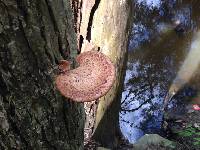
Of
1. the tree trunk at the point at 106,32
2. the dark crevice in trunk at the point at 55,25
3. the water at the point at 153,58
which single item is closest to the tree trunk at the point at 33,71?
the dark crevice in trunk at the point at 55,25

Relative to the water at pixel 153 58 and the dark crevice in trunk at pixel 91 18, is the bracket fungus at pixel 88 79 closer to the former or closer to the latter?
the dark crevice in trunk at pixel 91 18

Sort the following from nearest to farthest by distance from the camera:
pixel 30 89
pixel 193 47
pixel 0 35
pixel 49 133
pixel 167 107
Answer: pixel 0 35 < pixel 30 89 < pixel 49 133 < pixel 167 107 < pixel 193 47

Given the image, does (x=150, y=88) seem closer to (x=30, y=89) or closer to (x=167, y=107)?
(x=167, y=107)

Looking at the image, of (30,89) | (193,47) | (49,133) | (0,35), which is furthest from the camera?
(193,47)

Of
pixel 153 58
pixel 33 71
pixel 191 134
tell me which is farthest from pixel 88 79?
pixel 153 58

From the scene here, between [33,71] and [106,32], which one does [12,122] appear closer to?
[33,71]

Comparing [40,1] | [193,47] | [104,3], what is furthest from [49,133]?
[193,47]
